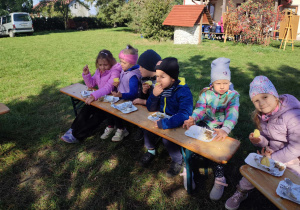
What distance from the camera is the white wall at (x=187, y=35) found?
1224 cm

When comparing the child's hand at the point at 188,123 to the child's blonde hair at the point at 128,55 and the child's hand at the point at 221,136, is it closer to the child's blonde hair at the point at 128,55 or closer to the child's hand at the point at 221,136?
the child's hand at the point at 221,136

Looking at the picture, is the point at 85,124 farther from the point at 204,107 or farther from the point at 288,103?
the point at 288,103

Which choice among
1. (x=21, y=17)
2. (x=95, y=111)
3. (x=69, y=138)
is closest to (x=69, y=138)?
(x=69, y=138)

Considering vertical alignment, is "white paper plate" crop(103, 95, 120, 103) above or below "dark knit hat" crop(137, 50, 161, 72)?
below

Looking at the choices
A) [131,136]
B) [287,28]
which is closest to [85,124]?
[131,136]

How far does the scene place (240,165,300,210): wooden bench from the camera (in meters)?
1.32

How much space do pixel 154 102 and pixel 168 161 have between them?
3.10ft

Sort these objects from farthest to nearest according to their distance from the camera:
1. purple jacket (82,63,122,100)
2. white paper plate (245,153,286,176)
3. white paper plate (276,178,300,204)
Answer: purple jacket (82,63,122,100)
white paper plate (245,153,286,176)
white paper plate (276,178,300,204)

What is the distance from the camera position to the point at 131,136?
11.8ft

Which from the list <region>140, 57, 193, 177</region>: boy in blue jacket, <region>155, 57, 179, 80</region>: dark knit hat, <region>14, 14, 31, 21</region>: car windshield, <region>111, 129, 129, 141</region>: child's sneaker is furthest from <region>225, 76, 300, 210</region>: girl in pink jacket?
<region>14, 14, 31, 21</region>: car windshield

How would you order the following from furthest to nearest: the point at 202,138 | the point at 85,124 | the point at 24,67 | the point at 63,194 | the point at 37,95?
the point at 24,67
the point at 37,95
the point at 85,124
the point at 63,194
the point at 202,138

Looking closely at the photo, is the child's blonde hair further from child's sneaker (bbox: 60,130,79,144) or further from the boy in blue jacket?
child's sneaker (bbox: 60,130,79,144)

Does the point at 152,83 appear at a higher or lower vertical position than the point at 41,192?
higher

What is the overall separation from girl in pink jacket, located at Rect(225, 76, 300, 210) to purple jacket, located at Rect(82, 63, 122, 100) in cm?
210
